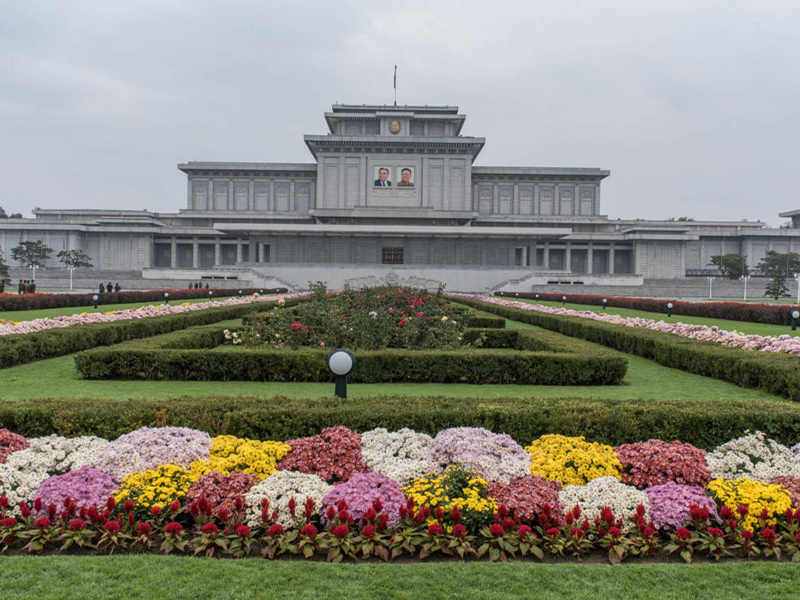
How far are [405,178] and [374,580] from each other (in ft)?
170

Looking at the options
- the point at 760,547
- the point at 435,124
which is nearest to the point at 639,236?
the point at 435,124

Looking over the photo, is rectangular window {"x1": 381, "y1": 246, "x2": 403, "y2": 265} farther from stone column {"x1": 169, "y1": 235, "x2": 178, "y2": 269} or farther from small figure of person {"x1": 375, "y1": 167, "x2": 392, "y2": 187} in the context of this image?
stone column {"x1": 169, "y1": 235, "x2": 178, "y2": 269}

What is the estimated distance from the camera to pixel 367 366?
809 centimetres

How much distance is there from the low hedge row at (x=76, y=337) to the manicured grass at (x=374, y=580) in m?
7.10

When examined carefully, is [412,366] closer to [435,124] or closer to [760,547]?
[760,547]

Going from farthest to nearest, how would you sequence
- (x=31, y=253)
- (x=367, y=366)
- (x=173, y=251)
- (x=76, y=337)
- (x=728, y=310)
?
(x=173, y=251) < (x=31, y=253) < (x=728, y=310) < (x=76, y=337) < (x=367, y=366)

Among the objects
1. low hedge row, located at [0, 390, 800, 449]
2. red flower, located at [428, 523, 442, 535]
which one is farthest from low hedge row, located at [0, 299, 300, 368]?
red flower, located at [428, 523, 442, 535]

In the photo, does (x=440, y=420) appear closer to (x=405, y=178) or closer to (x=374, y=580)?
(x=374, y=580)

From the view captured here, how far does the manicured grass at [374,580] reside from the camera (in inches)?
104

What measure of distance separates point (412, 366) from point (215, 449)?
438 cm

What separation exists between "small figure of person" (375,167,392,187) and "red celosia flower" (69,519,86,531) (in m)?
51.4

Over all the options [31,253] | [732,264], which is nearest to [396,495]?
[31,253]

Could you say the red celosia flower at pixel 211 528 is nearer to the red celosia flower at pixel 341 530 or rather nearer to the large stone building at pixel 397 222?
the red celosia flower at pixel 341 530

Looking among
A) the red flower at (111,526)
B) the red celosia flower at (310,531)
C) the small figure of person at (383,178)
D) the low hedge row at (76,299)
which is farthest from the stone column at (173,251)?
the red celosia flower at (310,531)
